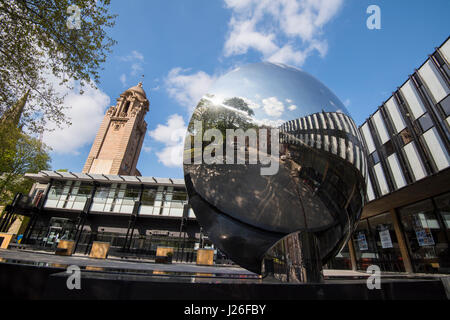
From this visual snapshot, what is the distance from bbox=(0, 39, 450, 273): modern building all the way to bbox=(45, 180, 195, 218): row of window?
0.40 feet

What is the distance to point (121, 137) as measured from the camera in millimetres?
43906

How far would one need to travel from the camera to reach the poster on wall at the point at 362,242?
53.9ft

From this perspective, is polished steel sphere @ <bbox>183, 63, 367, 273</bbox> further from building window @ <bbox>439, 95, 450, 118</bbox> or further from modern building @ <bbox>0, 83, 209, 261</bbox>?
modern building @ <bbox>0, 83, 209, 261</bbox>

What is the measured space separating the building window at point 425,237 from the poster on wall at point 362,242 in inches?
148

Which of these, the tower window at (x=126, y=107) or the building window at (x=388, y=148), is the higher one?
the tower window at (x=126, y=107)

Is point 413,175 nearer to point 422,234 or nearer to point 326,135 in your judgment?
point 422,234

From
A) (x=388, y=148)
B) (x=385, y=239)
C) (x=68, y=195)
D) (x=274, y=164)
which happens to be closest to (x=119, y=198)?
(x=68, y=195)

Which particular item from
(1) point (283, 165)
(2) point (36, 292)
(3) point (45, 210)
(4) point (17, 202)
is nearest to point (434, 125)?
(1) point (283, 165)

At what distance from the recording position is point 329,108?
215cm

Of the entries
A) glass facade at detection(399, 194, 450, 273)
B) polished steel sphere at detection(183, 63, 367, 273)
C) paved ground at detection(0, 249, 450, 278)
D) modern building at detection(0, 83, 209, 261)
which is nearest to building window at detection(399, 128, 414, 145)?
glass facade at detection(399, 194, 450, 273)

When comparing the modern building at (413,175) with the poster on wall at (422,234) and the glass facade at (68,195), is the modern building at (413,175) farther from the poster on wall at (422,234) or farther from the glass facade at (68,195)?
the glass facade at (68,195)

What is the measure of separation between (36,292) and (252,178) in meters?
1.65

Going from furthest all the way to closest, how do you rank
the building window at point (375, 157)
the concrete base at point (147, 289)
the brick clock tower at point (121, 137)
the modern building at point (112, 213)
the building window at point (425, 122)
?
the brick clock tower at point (121, 137) → the modern building at point (112, 213) → the building window at point (375, 157) → the building window at point (425, 122) → the concrete base at point (147, 289)

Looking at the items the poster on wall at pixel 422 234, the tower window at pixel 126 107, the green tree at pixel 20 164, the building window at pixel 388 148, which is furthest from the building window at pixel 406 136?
the tower window at pixel 126 107
